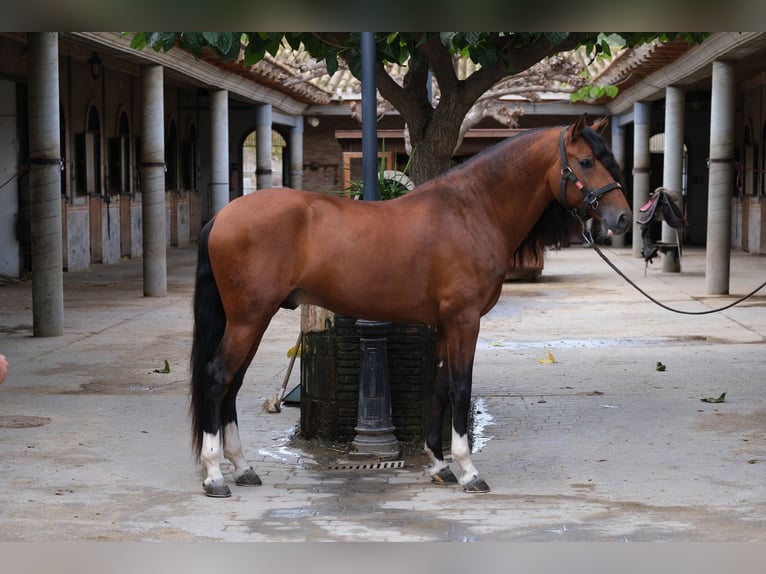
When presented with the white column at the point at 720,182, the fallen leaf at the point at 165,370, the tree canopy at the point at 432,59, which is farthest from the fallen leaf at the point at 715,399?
the white column at the point at 720,182

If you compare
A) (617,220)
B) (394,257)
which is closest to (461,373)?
(394,257)

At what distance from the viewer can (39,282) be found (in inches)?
506

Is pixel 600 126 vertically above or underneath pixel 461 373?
above

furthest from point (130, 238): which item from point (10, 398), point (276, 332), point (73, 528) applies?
point (73, 528)

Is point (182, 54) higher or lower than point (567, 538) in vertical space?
higher

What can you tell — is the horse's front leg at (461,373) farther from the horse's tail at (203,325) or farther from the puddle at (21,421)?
the puddle at (21,421)

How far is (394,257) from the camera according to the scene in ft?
21.3

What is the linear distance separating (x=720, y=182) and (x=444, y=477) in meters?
11.8

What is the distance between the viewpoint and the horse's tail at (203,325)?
6410 millimetres

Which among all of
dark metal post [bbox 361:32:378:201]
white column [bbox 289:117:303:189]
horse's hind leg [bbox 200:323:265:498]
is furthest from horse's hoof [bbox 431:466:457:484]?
white column [bbox 289:117:303:189]

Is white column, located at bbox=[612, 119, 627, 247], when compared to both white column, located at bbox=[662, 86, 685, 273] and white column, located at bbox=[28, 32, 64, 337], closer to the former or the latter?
white column, located at bbox=[662, 86, 685, 273]

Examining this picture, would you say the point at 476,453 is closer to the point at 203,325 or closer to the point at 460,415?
the point at 460,415
